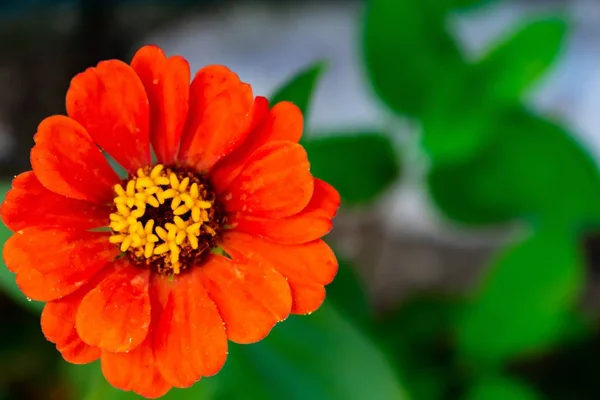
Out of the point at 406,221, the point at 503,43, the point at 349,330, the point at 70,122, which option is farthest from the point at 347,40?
the point at 70,122

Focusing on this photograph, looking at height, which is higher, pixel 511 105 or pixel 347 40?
pixel 511 105

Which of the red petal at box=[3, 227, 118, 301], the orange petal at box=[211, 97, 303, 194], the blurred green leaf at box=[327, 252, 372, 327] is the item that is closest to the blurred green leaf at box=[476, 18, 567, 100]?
the blurred green leaf at box=[327, 252, 372, 327]

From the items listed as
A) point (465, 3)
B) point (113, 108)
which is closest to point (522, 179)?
point (465, 3)

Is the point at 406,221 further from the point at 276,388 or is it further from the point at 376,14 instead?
the point at 276,388

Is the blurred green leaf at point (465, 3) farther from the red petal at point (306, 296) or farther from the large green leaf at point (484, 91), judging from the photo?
the red petal at point (306, 296)

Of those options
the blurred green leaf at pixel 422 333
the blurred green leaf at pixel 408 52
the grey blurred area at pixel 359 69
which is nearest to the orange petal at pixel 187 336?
the blurred green leaf at pixel 408 52

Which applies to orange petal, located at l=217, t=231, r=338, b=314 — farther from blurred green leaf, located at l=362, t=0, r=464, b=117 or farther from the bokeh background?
blurred green leaf, located at l=362, t=0, r=464, b=117

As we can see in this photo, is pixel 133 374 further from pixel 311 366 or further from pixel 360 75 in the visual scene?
pixel 360 75
